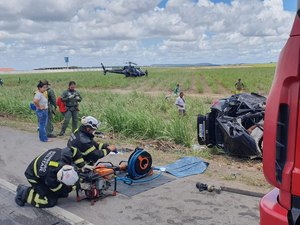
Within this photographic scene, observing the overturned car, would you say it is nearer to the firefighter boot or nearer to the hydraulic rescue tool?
the hydraulic rescue tool

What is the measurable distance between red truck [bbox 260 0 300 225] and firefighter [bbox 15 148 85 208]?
328 centimetres

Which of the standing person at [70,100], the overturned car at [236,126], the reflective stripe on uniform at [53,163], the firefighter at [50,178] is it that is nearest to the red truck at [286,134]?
the firefighter at [50,178]

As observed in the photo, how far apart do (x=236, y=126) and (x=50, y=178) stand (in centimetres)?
425

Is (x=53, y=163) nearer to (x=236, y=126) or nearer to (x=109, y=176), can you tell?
(x=109, y=176)

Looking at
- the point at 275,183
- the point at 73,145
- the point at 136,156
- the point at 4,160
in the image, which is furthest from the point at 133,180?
the point at 275,183

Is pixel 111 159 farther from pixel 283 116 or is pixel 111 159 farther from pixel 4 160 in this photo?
pixel 283 116

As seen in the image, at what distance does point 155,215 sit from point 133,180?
1529 millimetres

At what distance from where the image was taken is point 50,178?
17.0ft

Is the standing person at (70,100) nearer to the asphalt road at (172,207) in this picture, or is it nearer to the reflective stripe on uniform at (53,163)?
the asphalt road at (172,207)

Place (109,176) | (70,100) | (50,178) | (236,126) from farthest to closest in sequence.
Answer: (70,100) < (236,126) < (109,176) < (50,178)

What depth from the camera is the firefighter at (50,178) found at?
5123 millimetres

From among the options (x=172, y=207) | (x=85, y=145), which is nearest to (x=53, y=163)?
(x=85, y=145)

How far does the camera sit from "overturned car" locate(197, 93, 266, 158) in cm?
779

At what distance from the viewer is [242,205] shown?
532 cm
